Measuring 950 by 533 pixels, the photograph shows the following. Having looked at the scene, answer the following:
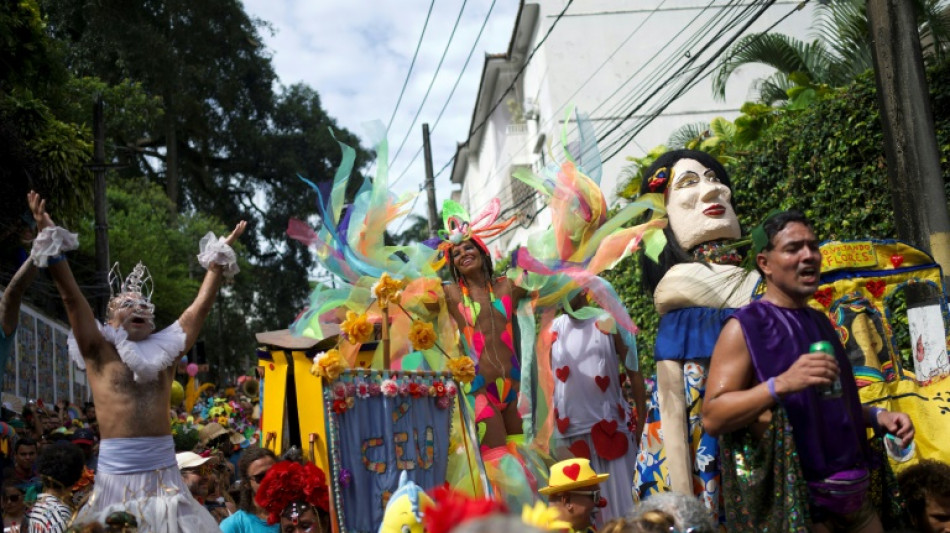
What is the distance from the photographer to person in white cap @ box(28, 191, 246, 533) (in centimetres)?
473

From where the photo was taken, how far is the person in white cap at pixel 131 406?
4.73 meters

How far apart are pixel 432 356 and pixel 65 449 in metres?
2.30

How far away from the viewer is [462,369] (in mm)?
5621

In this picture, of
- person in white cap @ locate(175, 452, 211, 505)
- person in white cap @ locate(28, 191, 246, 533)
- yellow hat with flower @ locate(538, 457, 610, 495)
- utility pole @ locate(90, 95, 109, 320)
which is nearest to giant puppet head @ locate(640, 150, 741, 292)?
yellow hat with flower @ locate(538, 457, 610, 495)

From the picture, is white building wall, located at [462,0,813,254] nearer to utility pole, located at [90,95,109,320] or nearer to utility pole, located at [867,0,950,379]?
utility pole, located at [90,95,109,320]

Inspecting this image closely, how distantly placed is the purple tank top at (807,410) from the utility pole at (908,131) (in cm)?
364

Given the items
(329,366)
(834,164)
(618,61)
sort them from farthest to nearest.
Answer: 1. (618,61)
2. (834,164)
3. (329,366)

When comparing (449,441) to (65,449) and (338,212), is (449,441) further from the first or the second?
(65,449)

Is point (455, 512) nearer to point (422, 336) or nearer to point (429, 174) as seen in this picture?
point (422, 336)

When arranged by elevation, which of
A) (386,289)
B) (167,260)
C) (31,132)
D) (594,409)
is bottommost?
(594,409)

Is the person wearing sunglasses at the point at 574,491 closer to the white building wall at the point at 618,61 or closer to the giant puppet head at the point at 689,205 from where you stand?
the giant puppet head at the point at 689,205

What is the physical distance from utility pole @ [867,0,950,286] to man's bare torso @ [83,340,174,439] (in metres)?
4.84

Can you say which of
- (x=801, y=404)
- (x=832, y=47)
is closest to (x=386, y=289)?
(x=801, y=404)

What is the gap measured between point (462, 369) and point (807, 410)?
2480mm
